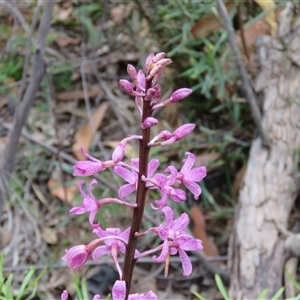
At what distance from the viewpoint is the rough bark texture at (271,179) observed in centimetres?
226

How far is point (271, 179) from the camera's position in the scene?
8.23 feet

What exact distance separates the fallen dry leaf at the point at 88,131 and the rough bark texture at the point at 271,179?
0.96m

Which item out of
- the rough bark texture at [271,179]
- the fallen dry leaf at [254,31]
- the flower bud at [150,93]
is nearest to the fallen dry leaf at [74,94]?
the fallen dry leaf at [254,31]

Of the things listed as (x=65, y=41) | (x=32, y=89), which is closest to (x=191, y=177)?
(x=32, y=89)

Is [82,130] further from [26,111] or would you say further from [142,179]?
[142,179]

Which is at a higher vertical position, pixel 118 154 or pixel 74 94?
pixel 118 154

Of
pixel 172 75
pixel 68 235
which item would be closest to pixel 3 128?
pixel 68 235

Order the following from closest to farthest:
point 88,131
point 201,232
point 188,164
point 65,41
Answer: point 188,164 → point 201,232 → point 88,131 → point 65,41

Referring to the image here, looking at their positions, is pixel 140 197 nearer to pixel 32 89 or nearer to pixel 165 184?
pixel 165 184

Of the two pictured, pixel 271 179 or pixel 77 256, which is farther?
pixel 271 179

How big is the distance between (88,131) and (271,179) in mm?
1148

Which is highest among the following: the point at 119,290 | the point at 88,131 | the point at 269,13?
the point at 119,290

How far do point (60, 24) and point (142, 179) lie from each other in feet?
9.63

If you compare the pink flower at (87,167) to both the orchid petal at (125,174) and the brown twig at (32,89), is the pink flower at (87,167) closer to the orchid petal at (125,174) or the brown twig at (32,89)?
the orchid petal at (125,174)
